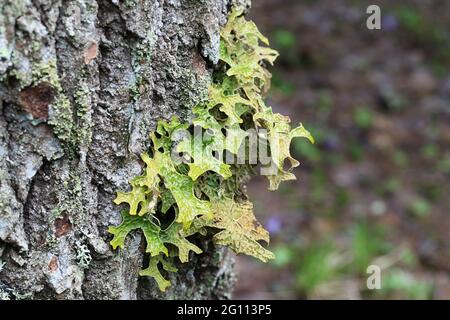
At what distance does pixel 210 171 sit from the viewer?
3.34 ft

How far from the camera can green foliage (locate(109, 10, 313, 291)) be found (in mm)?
956

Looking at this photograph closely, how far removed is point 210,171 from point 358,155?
2.12 m

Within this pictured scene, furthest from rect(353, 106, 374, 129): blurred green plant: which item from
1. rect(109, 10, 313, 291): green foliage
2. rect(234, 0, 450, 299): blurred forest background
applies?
rect(109, 10, 313, 291): green foliage

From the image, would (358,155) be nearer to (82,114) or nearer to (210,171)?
(210,171)

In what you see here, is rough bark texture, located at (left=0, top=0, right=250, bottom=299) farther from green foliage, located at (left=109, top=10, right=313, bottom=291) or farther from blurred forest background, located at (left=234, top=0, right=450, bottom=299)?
blurred forest background, located at (left=234, top=0, right=450, bottom=299)

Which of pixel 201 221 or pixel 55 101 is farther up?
pixel 55 101

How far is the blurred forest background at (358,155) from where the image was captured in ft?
7.76

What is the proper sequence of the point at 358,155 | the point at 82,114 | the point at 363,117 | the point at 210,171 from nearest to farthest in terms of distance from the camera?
1. the point at 82,114
2. the point at 210,171
3. the point at 358,155
4. the point at 363,117

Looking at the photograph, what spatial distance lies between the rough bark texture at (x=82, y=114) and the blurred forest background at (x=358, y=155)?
4.53 feet

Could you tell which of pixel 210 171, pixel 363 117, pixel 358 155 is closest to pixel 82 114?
pixel 210 171
